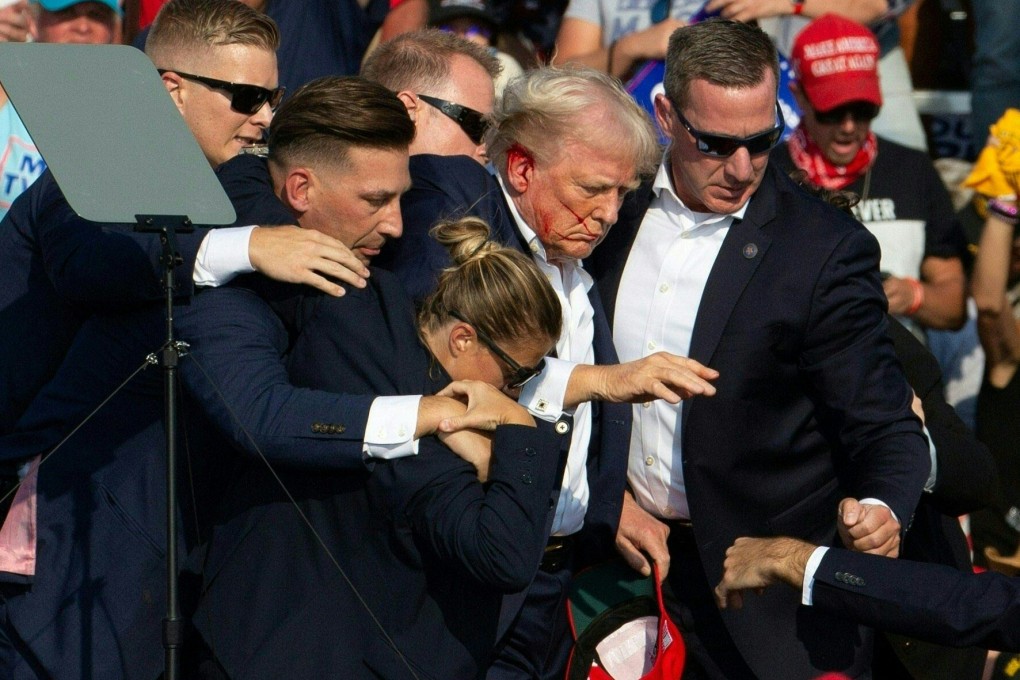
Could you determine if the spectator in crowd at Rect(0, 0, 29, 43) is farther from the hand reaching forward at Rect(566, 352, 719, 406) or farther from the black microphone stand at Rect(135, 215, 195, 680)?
the hand reaching forward at Rect(566, 352, 719, 406)

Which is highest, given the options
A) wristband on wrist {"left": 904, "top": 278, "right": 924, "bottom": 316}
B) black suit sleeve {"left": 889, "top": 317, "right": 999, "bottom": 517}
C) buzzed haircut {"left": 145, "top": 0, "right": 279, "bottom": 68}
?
buzzed haircut {"left": 145, "top": 0, "right": 279, "bottom": 68}

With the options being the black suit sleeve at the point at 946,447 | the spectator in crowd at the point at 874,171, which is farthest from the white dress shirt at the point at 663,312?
the spectator in crowd at the point at 874,171

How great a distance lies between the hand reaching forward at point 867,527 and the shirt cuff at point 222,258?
1.59 metres

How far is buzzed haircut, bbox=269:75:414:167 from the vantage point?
3395mm

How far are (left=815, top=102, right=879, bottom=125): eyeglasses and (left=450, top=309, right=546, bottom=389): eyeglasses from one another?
269 centimetres

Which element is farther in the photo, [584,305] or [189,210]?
[584,305]

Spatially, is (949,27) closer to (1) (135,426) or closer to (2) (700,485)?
(2) (700,485)

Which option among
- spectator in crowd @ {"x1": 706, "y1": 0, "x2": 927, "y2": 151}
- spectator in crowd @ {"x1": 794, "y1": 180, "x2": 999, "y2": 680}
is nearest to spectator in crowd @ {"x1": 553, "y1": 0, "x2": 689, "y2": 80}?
spectator in crowd @ {"x1": 706, "y1": 0, "x2": 927, "y2": 151}

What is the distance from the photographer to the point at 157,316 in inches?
135

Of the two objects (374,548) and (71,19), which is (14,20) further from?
(374,548)

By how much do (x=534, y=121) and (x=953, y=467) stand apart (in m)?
1.59

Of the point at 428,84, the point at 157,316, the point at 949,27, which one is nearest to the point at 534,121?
the point at 428,84

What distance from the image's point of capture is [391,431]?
120 inches

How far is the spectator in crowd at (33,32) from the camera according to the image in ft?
16.1
